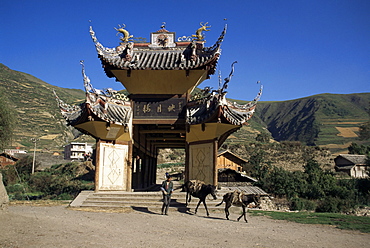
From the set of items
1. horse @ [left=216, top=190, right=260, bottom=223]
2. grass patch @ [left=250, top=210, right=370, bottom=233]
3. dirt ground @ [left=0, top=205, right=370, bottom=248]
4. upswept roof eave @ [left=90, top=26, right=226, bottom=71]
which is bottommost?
grass patch @ [left=250, top=210, right=370, bottom=233]

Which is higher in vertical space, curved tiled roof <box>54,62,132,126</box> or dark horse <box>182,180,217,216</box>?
curved tiled roof <box>54,62,132,126</box>

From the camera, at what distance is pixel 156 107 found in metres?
16.5

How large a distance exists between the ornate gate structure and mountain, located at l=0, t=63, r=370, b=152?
5418 cm

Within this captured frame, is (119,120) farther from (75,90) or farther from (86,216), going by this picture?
(75,90)

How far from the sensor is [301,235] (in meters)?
8.73

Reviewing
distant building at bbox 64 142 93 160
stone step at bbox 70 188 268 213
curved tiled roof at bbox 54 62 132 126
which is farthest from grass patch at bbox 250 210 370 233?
distant building at bbox 64 142 93 160

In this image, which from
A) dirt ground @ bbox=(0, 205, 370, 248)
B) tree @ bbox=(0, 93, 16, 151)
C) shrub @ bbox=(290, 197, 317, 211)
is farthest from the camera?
tree @ bbox=(0, 93, 16, 151)

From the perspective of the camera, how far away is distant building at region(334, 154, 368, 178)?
164 ft

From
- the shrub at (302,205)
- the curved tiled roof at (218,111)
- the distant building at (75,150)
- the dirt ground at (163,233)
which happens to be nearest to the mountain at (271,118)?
the distant building at (75,150)

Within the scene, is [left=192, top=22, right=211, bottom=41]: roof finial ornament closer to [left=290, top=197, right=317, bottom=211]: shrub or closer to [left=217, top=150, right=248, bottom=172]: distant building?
[left=290, top=197, right=317, bottom=211]: shrub

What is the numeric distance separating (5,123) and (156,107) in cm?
1672

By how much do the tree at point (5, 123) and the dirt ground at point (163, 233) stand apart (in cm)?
1967

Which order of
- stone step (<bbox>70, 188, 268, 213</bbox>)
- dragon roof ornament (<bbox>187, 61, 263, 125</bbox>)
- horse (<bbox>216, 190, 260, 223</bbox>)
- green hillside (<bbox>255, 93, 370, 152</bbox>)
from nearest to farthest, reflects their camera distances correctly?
horse (<bbox>216, 190, 260, 223</bbox>) < stone step (<bbox>70, 188, 268, 213</bbox>) < dragon roof ornament (<bbox>187, 61, 263, 125</bbox>) < green hillside (<bbox>255, 93, 370, 152</bbox>)

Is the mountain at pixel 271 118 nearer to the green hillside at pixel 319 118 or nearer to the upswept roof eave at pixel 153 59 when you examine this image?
the green hillside at pixel 319 118
